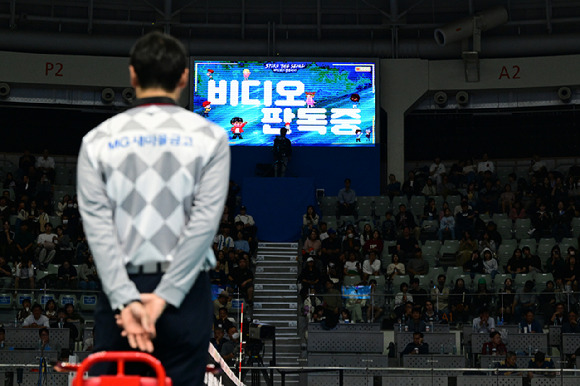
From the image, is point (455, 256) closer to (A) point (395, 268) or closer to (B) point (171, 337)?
(A) point (395, 268)

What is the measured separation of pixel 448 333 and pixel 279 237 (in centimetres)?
827

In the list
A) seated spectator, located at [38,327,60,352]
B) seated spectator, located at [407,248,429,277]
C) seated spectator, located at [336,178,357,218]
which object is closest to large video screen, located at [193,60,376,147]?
seated spectator, located at [336,178,357,218]

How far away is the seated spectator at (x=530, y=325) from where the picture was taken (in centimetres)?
1697

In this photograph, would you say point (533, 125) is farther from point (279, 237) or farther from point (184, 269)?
point (184, 269)

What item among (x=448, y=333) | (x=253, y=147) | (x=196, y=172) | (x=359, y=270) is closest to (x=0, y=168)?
(x=253, y=147)

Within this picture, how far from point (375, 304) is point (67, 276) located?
5774mm

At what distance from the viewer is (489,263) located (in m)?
20.2

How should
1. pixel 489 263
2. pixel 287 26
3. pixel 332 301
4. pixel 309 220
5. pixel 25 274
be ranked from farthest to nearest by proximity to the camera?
pixel 287 26, pixel 309 220, pixel 489 263, pixel 25 274, pixel 332 301

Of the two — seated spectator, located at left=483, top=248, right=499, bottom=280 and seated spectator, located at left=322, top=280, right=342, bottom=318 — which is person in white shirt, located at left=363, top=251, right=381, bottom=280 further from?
seated spectator, located at left=322, top=280, right=342, bottom=318

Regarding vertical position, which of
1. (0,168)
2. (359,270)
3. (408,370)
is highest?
(0,168)

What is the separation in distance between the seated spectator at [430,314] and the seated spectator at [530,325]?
1.46 meters

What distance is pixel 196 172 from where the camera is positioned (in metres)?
3.20

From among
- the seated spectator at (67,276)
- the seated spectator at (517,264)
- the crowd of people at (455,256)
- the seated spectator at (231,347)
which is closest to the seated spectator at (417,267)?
the crowd of people at (455,256)

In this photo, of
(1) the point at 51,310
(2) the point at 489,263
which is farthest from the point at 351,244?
(1) the point at 51,310
